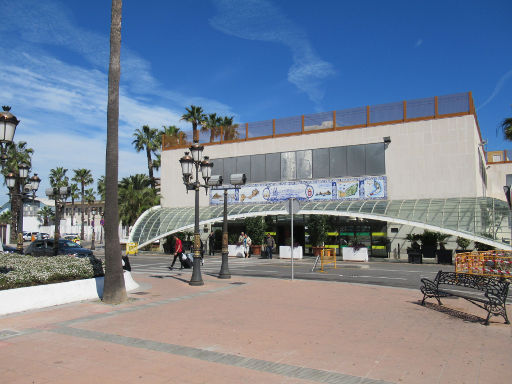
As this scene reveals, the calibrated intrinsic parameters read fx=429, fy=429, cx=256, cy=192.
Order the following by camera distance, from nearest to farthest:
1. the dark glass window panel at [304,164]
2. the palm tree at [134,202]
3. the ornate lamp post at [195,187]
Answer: the ornate lamp post at [195,187] → the dark glass window panel at [304,164] → the palm tree at [134,202]

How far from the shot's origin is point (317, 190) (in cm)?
3206

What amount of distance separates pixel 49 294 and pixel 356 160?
24.5 metres

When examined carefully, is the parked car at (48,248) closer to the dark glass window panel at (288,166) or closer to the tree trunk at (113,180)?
the tree trunk at (113,180)

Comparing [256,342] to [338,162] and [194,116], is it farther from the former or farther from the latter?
[194,116]

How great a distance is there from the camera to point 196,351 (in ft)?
21.1

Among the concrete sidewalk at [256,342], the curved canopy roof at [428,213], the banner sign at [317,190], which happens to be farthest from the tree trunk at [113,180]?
the banner sign at [317,190]

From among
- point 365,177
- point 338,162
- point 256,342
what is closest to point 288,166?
point 338,162

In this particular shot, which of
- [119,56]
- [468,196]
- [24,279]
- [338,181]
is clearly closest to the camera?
[24,279]

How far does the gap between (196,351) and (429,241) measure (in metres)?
22.0

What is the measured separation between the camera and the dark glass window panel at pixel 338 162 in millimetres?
31411

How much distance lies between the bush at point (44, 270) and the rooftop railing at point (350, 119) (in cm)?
2347

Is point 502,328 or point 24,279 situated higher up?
point 24,279

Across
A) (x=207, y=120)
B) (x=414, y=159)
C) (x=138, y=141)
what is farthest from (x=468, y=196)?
(x=138, y=141)

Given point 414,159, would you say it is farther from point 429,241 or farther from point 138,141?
point 138,141
